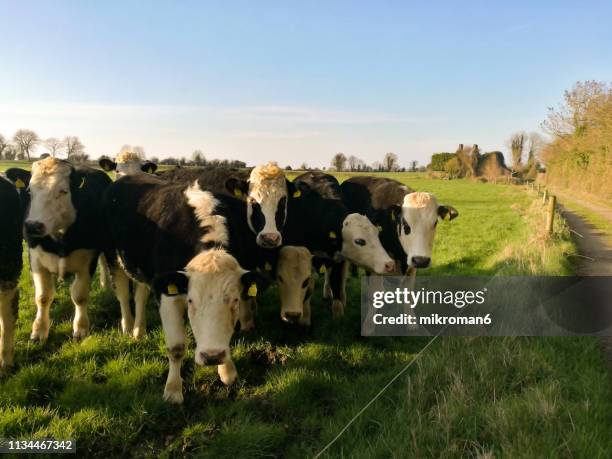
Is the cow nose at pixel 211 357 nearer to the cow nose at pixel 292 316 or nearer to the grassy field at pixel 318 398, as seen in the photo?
the grassy field at pixel 318 398

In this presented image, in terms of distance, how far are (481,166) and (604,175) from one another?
70782mm

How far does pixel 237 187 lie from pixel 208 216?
5.76 ft

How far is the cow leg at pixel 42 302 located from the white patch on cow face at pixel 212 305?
285cm

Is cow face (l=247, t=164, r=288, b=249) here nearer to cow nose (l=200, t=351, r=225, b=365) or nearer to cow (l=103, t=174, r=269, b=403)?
cow (l=103, t=174, r=269, b=403)

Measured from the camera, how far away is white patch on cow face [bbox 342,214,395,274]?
5.93m

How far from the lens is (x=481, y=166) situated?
9181 centimetres

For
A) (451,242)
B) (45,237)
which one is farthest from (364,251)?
(451,242)

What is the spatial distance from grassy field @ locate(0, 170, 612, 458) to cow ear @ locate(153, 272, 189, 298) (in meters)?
1.08

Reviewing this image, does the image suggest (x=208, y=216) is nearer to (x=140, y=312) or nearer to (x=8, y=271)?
(x=140, y=312)

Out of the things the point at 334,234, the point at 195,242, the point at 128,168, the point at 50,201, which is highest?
the point at 128,168

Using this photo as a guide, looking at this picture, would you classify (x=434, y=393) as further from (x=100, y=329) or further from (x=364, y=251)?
(x=100, y=329)

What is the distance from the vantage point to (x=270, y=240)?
5.12 metres

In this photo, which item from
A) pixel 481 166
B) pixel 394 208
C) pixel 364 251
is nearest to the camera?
pixel 364 251

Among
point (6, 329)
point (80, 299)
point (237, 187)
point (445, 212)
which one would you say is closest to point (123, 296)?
point (80, 299)
